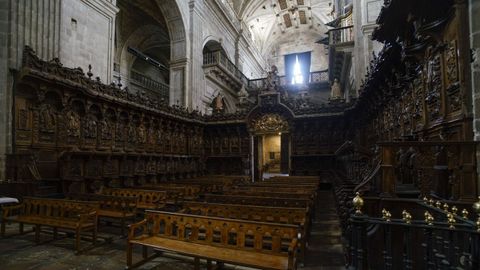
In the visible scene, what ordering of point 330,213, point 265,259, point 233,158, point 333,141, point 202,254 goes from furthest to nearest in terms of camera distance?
point 233,158 → point 333,141 → point 330,213 → point 202,254 → point 265,259

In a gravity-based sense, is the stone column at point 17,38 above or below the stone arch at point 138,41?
below

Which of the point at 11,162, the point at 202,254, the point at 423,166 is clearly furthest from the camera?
the point at 11,162

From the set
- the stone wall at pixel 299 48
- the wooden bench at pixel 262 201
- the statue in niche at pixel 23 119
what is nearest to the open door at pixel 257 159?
the wooden bench at pixel 262 201

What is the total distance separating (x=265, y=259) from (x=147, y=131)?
31.0ft

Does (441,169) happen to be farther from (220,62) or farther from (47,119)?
(220,62)

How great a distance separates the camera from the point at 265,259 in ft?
8.25

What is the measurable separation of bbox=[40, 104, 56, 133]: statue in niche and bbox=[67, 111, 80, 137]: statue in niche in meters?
0.45

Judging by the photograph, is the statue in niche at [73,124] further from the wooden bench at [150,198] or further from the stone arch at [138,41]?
the stone arch at [138,41]

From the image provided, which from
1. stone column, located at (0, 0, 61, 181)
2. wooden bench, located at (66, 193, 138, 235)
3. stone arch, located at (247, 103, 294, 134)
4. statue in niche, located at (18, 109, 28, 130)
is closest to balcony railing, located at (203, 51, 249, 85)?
stone arch, located at (247, 103, 294, 134)

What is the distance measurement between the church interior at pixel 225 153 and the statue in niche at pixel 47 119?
4cm

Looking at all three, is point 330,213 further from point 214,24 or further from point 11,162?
point 214,24

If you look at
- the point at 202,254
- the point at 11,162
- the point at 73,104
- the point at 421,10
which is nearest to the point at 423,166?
the point at 421,10

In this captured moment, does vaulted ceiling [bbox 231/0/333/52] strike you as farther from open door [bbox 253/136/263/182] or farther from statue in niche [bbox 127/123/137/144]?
statue in niche [bbox 127/123/137/144]

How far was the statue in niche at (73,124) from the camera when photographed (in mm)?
7500
